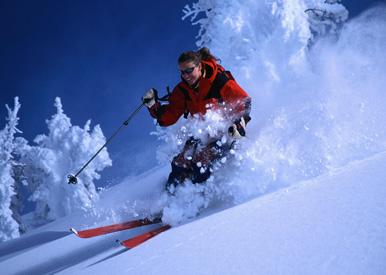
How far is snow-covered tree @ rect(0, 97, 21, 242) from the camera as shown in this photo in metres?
24.6

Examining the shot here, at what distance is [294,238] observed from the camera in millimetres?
1988

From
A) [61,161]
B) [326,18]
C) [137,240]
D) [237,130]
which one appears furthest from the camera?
[61,161]

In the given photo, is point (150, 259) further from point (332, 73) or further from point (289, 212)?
point (332, 73)

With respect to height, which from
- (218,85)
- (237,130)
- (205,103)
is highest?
(218,85)

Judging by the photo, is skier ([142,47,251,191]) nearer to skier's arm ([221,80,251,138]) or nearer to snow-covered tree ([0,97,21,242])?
skier's arm ([221,80,251,138])

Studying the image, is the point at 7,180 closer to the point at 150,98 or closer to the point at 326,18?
the point at 150,98

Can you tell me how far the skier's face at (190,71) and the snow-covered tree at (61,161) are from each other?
25.7 meters

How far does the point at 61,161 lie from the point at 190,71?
27323mm

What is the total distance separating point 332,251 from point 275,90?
16213mm

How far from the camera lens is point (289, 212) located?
8.44 feet

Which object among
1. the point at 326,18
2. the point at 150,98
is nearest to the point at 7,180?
the point at 150,98

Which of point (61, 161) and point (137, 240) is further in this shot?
point (61, 161)

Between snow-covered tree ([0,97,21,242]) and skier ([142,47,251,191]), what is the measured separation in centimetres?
2418

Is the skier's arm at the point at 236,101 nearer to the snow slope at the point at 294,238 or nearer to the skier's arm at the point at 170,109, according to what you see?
the skier's arm at the point at 170,109
